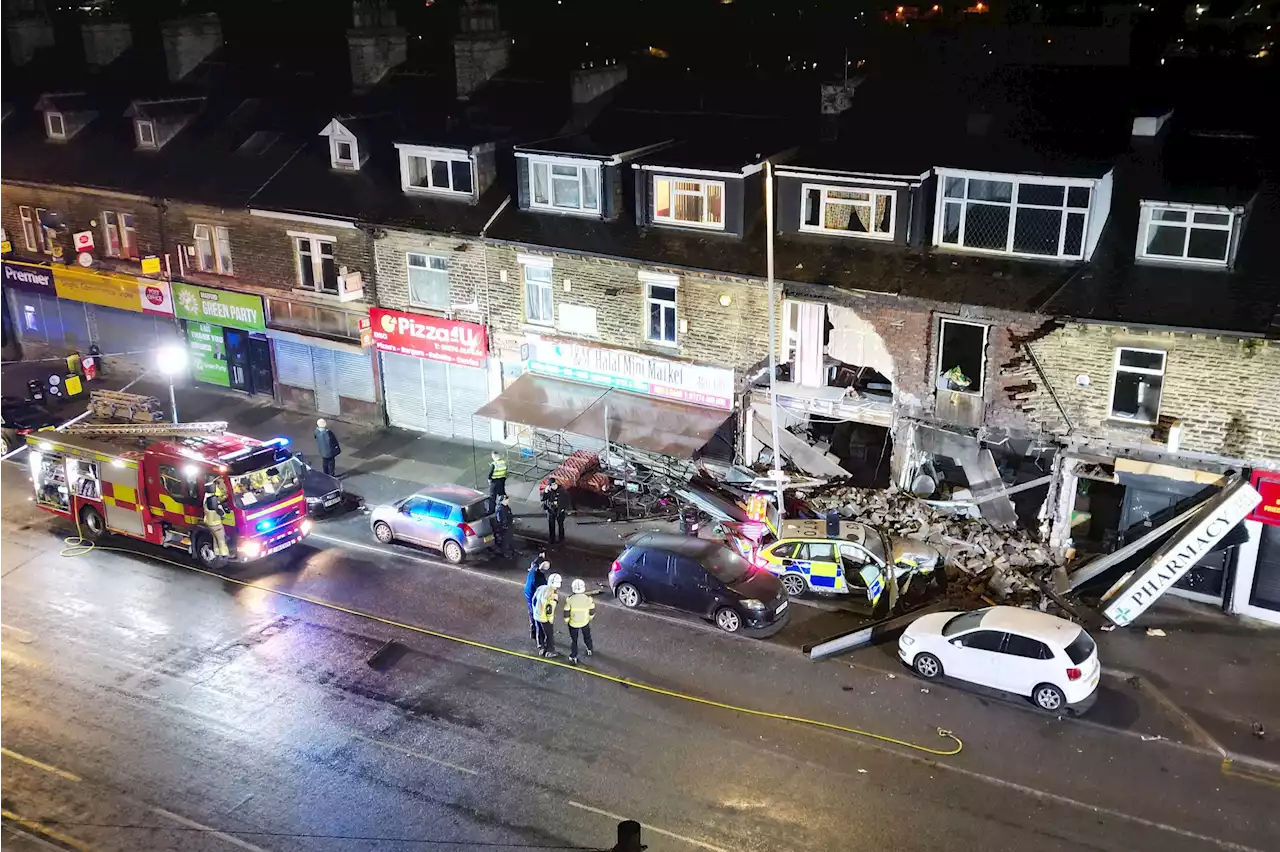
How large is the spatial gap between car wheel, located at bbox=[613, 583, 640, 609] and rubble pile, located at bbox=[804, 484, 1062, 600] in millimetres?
5217

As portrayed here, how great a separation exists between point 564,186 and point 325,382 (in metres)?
10.5

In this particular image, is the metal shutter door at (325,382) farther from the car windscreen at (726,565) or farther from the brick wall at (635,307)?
the car windscreen at (726,565)

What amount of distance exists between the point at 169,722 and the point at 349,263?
1551 cm

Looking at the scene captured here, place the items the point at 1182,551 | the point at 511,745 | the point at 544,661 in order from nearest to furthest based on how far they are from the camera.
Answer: the point at 511,745
the point at 544,661
the point at 1182,551

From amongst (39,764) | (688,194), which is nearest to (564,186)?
(688,194)

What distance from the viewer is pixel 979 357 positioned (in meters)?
23.8

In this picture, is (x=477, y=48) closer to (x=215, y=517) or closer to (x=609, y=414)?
(x=609, y=414)

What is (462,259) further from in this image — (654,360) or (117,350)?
(117,350)

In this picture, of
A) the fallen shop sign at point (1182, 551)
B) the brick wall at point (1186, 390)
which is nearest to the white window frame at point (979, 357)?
the brick wall at point (1186, 390)

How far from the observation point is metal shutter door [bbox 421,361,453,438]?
31.4 metres

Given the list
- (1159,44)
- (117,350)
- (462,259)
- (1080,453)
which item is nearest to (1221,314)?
(1080,453)

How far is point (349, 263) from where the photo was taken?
31.2 metres

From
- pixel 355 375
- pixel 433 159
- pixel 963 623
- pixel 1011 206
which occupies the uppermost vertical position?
pixel 433 159

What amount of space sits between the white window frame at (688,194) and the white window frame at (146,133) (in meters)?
18.9
